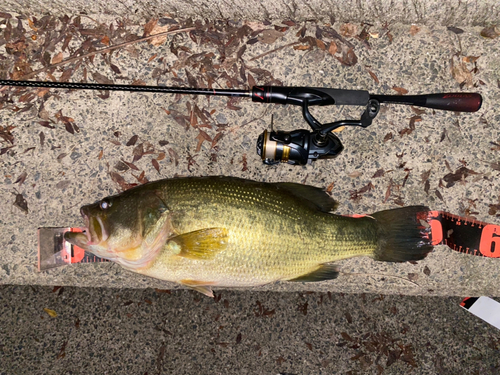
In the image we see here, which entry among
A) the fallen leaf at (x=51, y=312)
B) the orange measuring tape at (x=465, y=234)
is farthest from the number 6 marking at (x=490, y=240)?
the fallen leaf at (x=51, y=312)

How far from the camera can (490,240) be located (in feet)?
9.62

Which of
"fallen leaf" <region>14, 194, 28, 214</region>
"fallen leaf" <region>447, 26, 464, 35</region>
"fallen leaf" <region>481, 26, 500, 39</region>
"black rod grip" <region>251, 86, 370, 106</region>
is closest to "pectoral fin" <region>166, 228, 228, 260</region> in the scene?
"black rod grip" <region>251, 86, 370, 106</region>

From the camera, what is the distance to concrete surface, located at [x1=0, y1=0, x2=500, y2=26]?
2693 millimetres

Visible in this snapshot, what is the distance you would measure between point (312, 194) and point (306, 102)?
0.74 meters

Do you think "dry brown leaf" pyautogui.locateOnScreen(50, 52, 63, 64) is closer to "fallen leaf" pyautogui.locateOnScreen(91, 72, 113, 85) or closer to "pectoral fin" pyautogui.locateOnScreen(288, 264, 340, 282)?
"fallen leaf" pyautogui.locateOnScreen(91, 72, 113, 85)

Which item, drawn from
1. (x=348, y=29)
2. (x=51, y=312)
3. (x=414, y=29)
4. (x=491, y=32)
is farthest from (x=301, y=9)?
(x=51, y=312)

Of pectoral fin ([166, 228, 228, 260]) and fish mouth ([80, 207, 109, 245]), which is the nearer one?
pectoral fin ([166, 228, 228, 260])

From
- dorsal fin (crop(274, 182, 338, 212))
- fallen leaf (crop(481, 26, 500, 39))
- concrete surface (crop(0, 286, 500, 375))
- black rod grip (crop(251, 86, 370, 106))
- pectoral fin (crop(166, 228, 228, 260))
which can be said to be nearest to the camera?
pectoral fin (crop(166, 228, 228, 260))

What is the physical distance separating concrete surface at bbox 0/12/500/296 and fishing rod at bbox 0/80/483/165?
0.34 m

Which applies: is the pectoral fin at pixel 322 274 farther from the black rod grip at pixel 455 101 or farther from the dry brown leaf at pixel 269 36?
the dry brown leaf at pixel 269 36

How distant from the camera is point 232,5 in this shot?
2.77m

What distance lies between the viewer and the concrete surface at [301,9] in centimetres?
269

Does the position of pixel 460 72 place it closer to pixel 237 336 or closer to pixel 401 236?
pixel 401 236

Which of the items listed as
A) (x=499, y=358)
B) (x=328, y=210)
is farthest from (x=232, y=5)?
(x=499, y=358)
